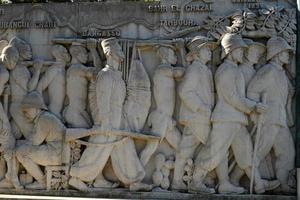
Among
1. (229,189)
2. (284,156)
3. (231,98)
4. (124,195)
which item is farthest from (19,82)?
(284,156)

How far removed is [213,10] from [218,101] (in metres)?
1.77

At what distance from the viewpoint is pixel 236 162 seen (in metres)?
8.74

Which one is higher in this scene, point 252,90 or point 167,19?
point 167,19

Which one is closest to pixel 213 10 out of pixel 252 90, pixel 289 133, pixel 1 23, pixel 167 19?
pixel 167 19

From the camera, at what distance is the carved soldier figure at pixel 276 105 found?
862 cm

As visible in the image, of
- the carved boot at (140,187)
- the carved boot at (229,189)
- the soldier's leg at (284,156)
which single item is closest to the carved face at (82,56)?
the carved boot at (140,187)

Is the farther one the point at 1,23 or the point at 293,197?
the point at 1,23

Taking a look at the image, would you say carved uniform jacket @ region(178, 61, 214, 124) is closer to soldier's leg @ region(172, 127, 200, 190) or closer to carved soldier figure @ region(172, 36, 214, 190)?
carved soldier figure @ region(172, 36, 214, 190)

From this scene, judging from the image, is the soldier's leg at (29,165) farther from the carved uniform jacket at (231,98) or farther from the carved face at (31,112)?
the carved uniform jacket at (231,98)

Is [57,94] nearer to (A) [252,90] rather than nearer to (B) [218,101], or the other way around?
(B) [218,101]

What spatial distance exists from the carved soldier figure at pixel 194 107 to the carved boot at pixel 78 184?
1636 mm

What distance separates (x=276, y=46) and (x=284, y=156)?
78.3 inches

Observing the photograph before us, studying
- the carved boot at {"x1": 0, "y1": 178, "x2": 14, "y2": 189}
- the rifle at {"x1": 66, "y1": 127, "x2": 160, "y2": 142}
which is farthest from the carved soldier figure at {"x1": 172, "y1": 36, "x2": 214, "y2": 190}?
the carved boot at {"x1": 0, "y1": 178, "x2": 14, "y2": 189}

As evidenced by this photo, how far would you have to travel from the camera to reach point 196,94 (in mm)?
8836
